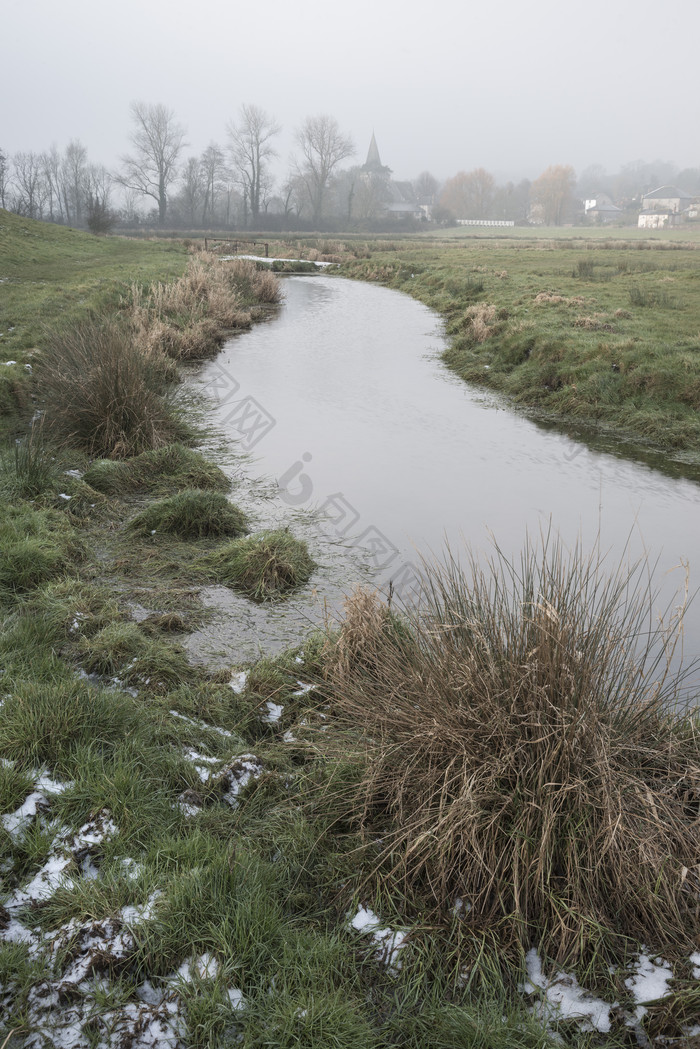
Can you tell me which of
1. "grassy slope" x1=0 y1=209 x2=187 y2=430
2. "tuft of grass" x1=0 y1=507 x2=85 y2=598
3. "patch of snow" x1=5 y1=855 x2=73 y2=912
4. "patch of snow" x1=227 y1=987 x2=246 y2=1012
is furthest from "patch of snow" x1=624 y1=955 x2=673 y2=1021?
"grassy slope" x1=0 y1=209 x2=187 y2=430

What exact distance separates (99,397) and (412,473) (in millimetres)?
3664

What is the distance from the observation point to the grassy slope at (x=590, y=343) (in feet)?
35.6

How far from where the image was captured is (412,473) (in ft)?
28.5

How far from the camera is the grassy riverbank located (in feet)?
7.68

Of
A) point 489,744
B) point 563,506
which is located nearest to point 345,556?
point 563,506

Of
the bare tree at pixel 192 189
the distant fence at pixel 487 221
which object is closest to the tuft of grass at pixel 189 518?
Result: the bare tree at pixel 192 189

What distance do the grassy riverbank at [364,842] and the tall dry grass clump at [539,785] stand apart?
12 mm

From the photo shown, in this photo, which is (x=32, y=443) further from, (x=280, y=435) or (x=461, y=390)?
(x=461, y=390)

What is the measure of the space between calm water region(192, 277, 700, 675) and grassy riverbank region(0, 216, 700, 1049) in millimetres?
808

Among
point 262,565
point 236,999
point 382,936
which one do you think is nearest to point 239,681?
point 262,565

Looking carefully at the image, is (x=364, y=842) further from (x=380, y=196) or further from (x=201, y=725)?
(x=380, y=196)

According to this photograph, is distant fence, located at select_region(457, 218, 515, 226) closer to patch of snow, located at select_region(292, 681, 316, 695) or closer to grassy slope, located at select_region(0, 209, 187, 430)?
grassy slope, located at select_region(0, 209, 187, 430)

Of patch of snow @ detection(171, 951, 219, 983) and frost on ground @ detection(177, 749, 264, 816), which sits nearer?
patch of snow @ detection(171, 951, 219, 983)

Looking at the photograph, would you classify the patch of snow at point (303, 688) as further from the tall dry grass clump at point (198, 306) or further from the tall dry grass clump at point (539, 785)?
the tall dry grass clump at point (198, 306)
